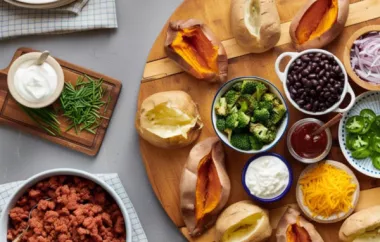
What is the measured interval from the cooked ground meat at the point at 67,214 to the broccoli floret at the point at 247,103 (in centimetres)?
78

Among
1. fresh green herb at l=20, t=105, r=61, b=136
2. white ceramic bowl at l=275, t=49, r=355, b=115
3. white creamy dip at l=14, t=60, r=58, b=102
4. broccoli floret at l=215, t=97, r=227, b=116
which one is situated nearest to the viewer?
white ceramic bowl at l=275, t=49, r=355, b=115

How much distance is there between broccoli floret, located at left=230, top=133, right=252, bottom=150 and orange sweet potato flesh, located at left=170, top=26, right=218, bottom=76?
1.13 ft

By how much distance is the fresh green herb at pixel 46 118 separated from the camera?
3133mm

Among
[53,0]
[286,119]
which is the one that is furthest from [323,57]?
[53,0]

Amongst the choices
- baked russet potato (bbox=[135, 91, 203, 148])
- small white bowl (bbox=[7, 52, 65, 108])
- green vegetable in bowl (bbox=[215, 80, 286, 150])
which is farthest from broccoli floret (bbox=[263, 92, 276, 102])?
small white bowl (bbox=[7, 52, 65, 108])

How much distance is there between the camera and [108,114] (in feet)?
10.4

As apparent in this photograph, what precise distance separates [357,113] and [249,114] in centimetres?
56

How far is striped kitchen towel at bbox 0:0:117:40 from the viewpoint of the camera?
3.21 metres

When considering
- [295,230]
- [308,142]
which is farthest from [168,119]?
[295,230]

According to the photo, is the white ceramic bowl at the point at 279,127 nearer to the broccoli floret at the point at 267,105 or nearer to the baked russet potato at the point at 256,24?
the broccoli floret at the point at 267,105

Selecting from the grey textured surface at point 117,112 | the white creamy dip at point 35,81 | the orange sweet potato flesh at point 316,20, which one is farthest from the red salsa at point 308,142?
the white creamy dip at point 35,81

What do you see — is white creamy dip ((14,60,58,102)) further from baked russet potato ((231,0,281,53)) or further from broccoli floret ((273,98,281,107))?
broccoli floret ((273,98,281,107))

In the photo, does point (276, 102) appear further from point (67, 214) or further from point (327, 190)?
point (67, 214)

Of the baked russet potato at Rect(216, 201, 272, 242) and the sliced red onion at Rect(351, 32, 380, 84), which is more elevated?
the sliced red onion at Rect(351, 32, 380, 84)
